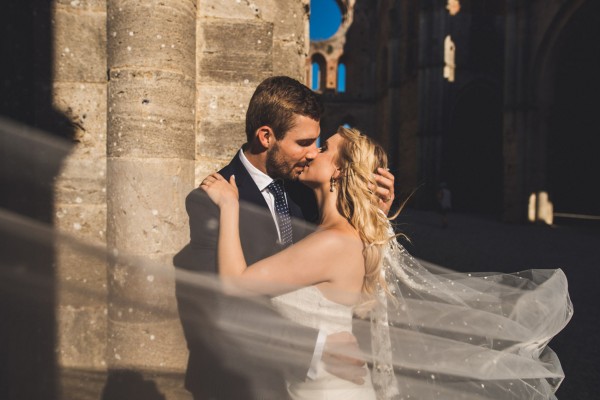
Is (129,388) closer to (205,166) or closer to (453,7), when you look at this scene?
(205,166)

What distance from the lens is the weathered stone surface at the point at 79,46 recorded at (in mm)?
2477

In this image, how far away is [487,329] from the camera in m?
2.11

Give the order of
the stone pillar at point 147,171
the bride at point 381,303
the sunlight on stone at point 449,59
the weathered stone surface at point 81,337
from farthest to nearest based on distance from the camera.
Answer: the sunlight on stone at point 449,59 → the weathered stone surface at point 81,337 → the stone pillar at point 147,171 → the bride at point 381,303

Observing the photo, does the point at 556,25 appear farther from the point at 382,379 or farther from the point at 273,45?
the point at 382,379

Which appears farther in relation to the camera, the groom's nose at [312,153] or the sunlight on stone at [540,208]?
the sunlight on stone at [540,208]

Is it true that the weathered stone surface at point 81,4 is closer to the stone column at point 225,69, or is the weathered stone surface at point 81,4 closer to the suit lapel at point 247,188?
the stone column at point 225,69

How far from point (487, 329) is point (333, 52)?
1219 inches

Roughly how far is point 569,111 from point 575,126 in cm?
60

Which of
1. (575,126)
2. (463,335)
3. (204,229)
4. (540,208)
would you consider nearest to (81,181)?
(204,229)

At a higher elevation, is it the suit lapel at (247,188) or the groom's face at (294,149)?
the groom's face at (294,149)

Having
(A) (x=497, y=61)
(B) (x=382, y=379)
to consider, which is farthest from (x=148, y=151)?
(A) (x=497, y=61)

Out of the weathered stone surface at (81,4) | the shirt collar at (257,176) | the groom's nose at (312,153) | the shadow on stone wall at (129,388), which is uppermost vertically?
the weathered stone surface at (81,4)

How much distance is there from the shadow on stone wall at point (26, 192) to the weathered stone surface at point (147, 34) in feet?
1.49

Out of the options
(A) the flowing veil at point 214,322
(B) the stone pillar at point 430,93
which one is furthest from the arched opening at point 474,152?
(A) the flowing veil at point 214,322
